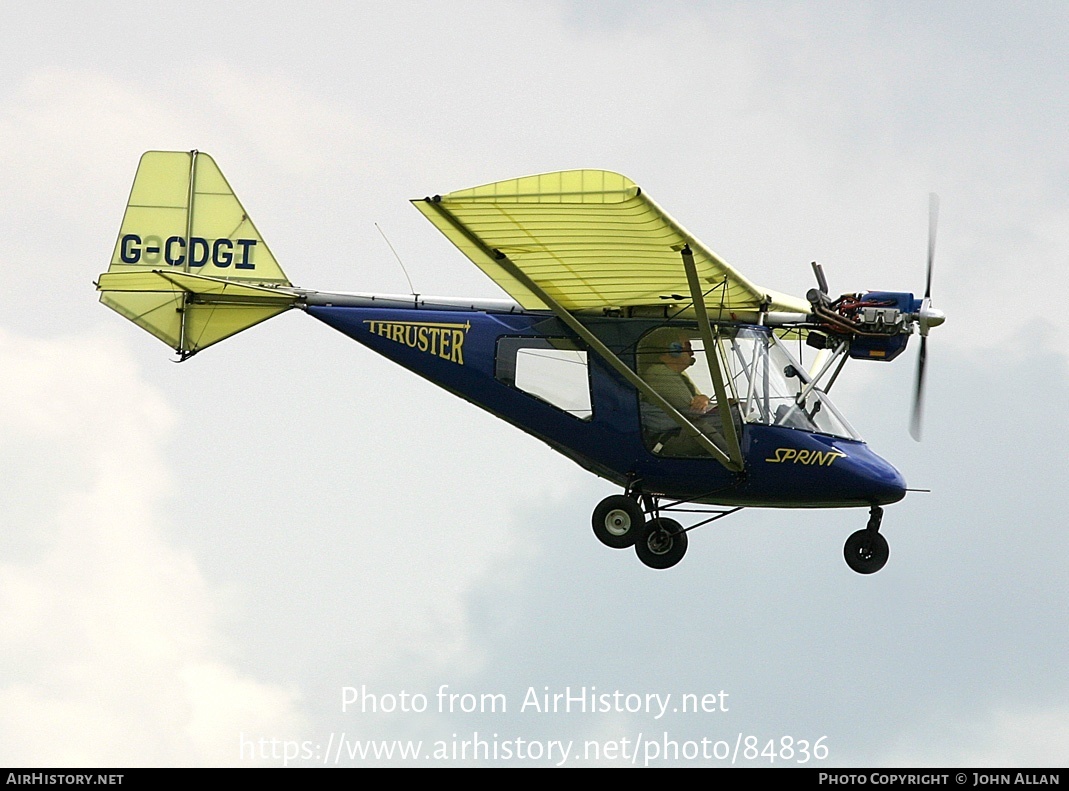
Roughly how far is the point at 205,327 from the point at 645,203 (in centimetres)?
764

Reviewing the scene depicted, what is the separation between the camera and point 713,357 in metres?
18.5

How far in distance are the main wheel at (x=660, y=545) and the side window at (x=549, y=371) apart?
148 cm

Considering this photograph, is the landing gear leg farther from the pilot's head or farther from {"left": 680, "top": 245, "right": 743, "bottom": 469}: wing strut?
the pilot's head

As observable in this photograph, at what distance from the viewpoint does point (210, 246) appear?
2148cm

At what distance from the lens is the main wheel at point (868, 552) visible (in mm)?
19406

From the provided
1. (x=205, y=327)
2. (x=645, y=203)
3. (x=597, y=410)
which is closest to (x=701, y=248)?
(x=645, y=203)

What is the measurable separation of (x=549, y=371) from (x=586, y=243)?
2.69 m

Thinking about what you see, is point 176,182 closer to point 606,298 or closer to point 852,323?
point 606,298

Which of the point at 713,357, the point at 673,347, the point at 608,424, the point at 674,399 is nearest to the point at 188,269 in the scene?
the point at 608,424

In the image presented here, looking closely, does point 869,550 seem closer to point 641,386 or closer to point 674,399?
point 674,399

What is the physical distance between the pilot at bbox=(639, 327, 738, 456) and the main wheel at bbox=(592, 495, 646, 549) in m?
0.74

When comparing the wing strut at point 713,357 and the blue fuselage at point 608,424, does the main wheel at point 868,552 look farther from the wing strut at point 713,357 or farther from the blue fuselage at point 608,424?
the wing strut at point 713,357

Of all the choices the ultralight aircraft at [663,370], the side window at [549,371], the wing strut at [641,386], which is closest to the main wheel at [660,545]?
the ultralight aircraft at [663,370]
